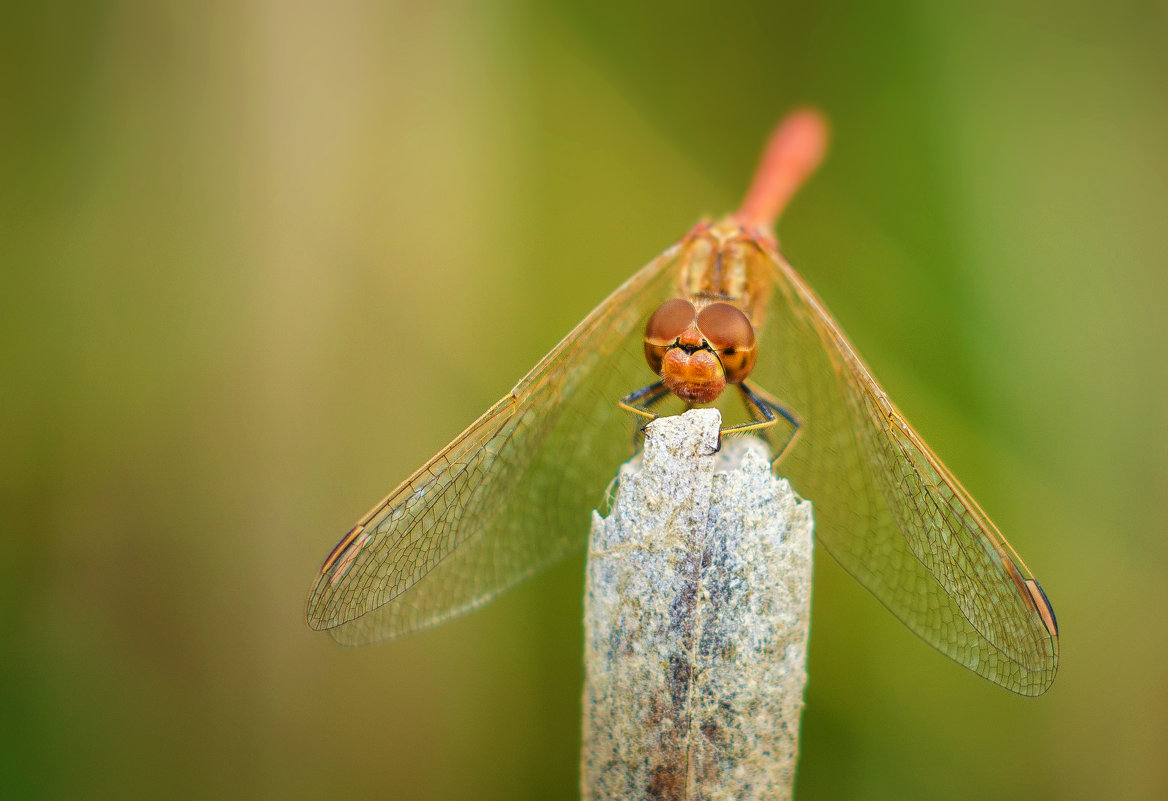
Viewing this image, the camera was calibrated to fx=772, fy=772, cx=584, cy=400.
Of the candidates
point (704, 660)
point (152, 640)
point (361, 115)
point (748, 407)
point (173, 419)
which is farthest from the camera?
point (361, 115)

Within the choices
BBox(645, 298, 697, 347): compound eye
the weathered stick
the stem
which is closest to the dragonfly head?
BBox(645, 298, 697, 347): compound eye

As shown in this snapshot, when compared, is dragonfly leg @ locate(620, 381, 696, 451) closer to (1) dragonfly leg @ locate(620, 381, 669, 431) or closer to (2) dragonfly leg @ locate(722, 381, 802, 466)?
(1) dragonfly leg @ locate(620, 381, 669, 431)

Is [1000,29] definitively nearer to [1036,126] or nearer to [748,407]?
[1036,126]

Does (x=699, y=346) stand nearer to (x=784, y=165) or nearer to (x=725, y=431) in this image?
(x=725, y=431)

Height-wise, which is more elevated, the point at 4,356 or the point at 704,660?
the point at 4,356

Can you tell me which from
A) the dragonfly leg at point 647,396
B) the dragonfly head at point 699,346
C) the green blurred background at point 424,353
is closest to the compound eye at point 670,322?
the dragonfly head at point 699,346

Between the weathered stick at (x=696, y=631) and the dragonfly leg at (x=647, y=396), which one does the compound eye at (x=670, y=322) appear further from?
the weathered stick at (x=696, y=631)


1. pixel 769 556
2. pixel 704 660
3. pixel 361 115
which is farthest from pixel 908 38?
pixel 704 660

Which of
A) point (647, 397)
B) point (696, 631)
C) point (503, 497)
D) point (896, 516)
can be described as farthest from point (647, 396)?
point (696, 631)
